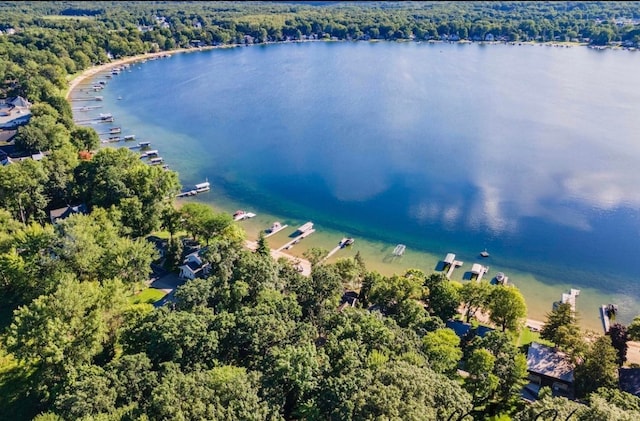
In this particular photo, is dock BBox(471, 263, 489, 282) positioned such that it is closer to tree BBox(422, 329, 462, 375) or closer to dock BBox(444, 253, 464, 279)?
dock BBox(444, 253, 464, 279)

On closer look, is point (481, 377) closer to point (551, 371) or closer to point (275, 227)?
point (551, 371)

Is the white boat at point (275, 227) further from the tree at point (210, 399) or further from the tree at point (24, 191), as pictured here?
the tree at point (210, 399)

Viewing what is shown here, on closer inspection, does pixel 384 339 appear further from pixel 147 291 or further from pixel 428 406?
pixel 147 291

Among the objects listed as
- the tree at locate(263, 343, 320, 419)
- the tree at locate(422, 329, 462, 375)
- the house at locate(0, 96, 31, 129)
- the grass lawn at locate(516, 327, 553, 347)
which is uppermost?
the house at locate(0, 96, 31, 129)

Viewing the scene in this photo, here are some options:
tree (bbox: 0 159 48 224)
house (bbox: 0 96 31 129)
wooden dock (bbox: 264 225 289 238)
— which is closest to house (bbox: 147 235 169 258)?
wooden dock (bbox: 264 225 289 238)

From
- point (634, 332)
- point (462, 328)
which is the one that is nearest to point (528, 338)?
point (462, 328)

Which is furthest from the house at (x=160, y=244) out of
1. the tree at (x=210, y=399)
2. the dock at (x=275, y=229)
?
the tree at (x=210, y=399)
